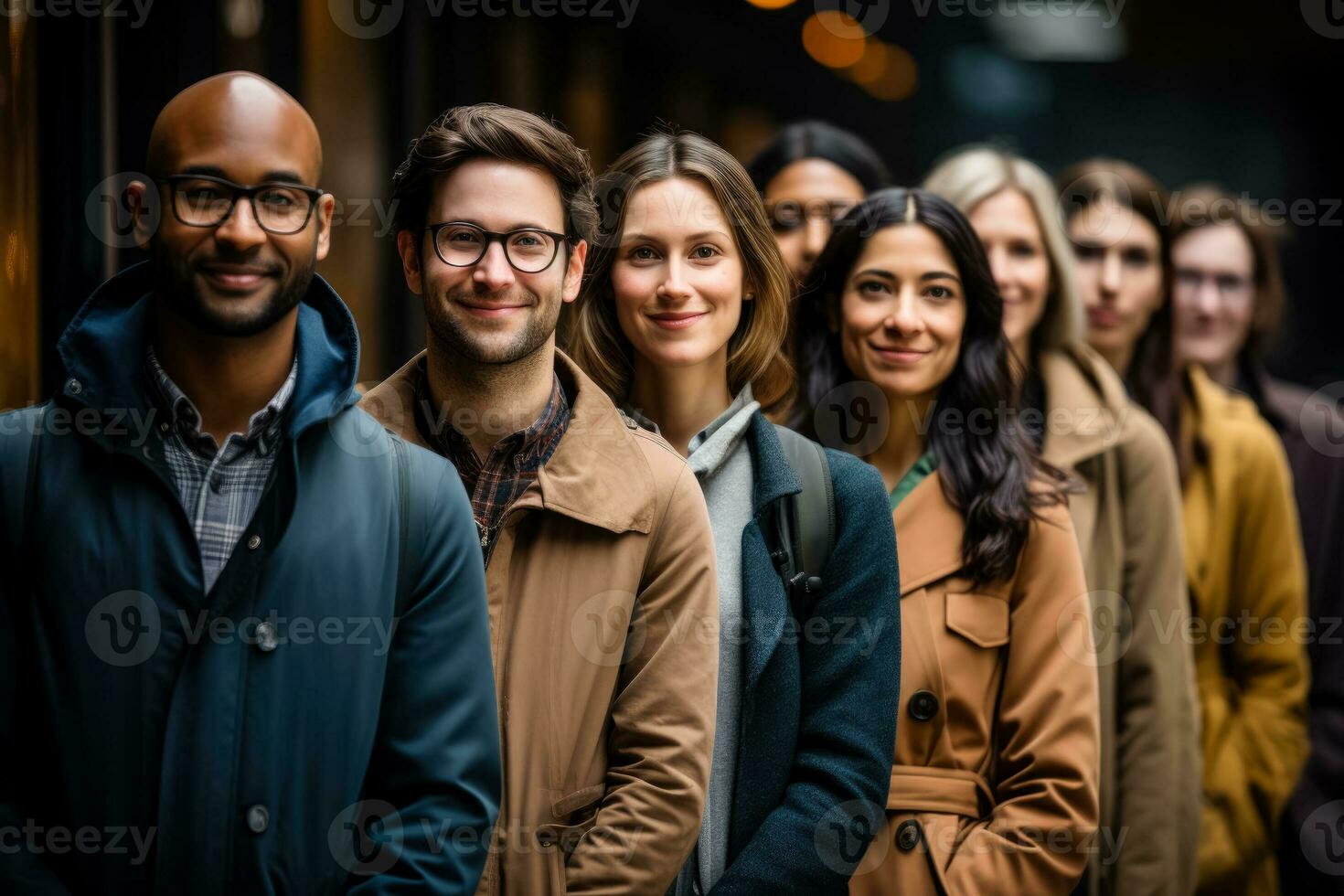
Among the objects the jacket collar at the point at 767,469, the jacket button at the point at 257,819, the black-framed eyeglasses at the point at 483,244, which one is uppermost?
the black-framed eyeglasses at the point at 483,244

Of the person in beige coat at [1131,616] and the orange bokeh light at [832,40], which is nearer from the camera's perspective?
the person in beige coat at [1131,616]

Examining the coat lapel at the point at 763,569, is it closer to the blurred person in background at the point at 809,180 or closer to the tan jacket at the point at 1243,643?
the blurred person in background at the point at 809,180

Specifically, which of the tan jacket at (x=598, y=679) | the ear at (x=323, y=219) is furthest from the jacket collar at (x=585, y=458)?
the ear at (x=323, y=219)

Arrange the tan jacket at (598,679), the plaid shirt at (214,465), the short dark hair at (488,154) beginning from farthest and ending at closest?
the short dark hair at (488,154) → the tan jacket at (598,679) → the plaid shirt at (214,465)

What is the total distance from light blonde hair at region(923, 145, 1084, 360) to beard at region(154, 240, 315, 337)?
2403mm

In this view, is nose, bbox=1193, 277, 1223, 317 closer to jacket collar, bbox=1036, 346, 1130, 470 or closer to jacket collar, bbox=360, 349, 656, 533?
jacket collar, bbox=1036, 346, 1130, 470

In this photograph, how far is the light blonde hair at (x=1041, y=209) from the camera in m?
4.02

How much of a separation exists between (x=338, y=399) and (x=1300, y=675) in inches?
137

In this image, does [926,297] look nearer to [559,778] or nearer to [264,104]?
[559,778]

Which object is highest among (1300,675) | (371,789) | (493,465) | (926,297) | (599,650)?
(926,297)

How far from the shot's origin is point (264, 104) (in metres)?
2.08

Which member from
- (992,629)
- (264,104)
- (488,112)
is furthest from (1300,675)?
(264,104)

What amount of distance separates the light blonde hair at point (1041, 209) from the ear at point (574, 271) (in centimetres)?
166

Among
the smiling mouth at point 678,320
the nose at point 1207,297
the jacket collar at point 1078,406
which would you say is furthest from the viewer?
the nose at point 1207,297
